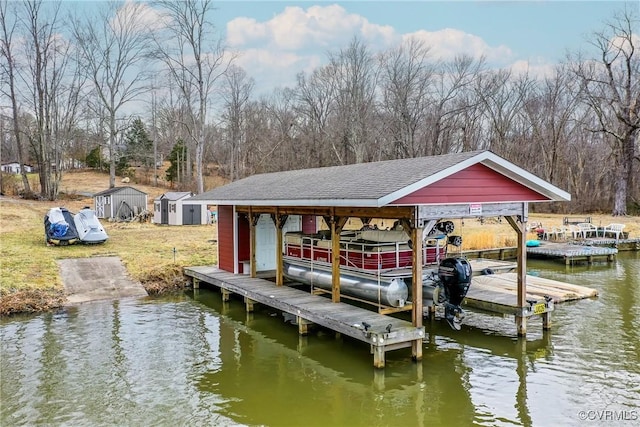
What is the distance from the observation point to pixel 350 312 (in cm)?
945

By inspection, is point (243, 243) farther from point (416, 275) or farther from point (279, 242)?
point (416, 275)

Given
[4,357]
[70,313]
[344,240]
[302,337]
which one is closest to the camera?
[4,357]

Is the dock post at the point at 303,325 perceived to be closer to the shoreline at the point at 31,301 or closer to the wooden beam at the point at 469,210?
the wooden beam at the point at 469,210

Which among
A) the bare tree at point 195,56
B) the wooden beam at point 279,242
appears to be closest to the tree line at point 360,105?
the bare tree at point 195,56

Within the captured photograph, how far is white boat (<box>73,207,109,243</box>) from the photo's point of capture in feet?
61.9

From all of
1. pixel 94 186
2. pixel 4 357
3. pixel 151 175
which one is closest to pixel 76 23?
pixel 94 186

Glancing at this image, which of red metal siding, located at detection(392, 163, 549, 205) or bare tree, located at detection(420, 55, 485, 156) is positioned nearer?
red metal siding, located at detection(392, 163, 549, 205)

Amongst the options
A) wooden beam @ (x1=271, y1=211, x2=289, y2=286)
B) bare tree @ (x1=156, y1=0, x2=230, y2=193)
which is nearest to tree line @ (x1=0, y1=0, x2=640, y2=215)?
bare tree @ (x1=156, y1=0, x2=230, y2=193)

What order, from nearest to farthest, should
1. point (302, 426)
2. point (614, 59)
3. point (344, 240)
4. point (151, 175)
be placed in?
1. point (302, 426)
2. point (344, 240)
3. point (614, 59)
4. point (151, 175)

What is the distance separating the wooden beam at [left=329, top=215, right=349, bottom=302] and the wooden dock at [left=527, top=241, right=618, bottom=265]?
13.2 meters

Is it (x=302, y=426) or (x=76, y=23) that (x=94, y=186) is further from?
(x=302, y=426)

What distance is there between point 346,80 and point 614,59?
62.6ft

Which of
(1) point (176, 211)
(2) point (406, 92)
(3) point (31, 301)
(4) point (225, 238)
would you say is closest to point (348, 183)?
(4) point (225, 238)

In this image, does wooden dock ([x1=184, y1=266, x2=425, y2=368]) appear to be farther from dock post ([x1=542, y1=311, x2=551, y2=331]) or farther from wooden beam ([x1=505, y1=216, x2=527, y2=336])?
dock post ([x1=542, y1=311, x2=551, y2=331])
